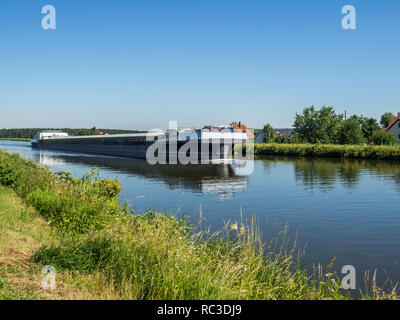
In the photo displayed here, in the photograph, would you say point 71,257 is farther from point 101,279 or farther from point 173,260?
point 173,260

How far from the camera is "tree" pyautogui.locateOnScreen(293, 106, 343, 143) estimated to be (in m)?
91.1

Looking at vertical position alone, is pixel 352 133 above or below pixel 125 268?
above

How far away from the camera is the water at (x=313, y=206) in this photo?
11828 millimetres

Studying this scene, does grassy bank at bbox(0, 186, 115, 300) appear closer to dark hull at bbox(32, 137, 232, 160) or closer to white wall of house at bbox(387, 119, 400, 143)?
dark hull at bbox(32, 137, 232, 160)

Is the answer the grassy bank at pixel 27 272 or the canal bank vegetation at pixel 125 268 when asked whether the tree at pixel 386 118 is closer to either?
the canal bank vegetation at pixel 125 268

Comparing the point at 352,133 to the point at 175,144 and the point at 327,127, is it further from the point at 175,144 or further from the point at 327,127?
the point at 175,144

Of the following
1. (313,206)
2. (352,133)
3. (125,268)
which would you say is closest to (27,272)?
(125,268)

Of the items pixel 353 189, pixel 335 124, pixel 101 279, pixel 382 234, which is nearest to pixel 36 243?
pixel 101 279

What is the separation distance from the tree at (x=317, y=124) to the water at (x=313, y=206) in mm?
58905

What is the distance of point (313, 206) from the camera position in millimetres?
19594

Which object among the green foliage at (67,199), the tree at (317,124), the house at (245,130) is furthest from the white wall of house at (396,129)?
the green foliage at (67,199)

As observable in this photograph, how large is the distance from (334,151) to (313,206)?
43757 millimetres
